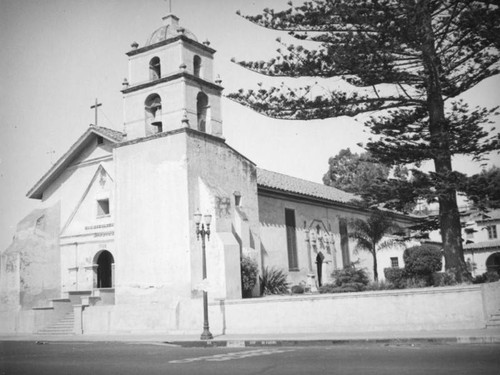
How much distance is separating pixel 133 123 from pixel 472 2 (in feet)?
44.4

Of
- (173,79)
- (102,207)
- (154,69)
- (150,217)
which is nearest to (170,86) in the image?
(173,79)

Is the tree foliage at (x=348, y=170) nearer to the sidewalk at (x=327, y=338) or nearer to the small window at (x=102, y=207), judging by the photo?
the small window at (x=102, y=207)

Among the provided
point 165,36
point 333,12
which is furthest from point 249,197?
point 333,12

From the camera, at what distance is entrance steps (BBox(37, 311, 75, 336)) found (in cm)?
2231

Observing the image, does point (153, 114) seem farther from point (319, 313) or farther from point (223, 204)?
point (319, 313)

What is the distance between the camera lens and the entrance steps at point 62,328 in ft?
73.2

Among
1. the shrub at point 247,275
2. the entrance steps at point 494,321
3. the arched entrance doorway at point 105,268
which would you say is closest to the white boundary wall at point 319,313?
the entrance steps at point 494,321

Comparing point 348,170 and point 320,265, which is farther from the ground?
point 348,170

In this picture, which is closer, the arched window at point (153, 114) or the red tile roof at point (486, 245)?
the arched window at point (153, 114)

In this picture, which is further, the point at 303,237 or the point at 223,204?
the point at 303,237

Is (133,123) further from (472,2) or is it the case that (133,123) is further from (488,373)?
(488,373)

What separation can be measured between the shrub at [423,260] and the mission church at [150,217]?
5.53 meters

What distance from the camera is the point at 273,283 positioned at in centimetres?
2336

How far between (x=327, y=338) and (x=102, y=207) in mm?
14196
